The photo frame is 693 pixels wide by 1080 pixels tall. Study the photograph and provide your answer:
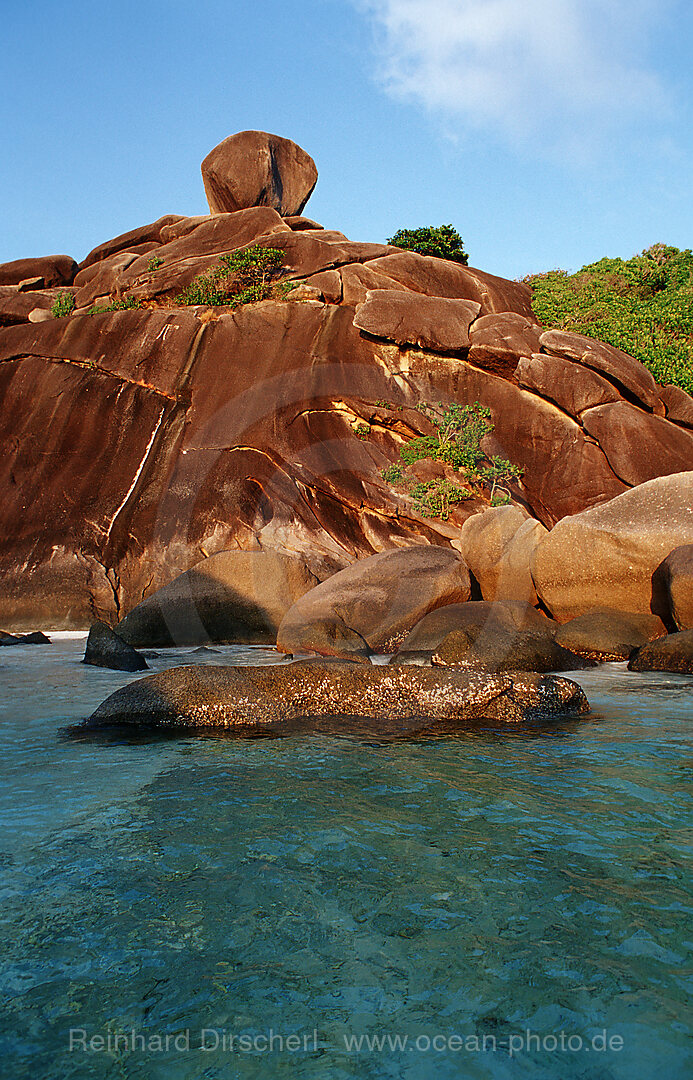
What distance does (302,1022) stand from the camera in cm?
237

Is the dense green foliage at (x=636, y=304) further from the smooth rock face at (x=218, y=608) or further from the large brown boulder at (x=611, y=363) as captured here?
the smooth rock face at (x=218, y=608)

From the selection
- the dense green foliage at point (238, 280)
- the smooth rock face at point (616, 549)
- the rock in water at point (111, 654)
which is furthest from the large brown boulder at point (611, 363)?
the rock in water at point (111, 654)

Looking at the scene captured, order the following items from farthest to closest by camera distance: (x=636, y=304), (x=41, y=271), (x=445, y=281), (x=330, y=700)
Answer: (x=41, y=271)
(x=445, y=281)
(x=636, y=304)
(x=330, y=700)

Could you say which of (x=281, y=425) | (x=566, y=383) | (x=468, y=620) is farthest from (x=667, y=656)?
(x=281, y=425)

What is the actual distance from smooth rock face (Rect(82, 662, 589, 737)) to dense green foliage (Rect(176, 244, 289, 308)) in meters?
15.8

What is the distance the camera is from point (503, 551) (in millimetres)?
12625

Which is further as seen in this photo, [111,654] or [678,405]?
[678,405]

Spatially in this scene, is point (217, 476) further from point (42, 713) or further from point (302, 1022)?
point (302, 1022)

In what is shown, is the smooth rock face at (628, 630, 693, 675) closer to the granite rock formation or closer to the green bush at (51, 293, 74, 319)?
the granite rock formation

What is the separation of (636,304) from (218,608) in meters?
14.2

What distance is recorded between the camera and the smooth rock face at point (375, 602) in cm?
1103

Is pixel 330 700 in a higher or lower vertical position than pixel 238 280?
lower

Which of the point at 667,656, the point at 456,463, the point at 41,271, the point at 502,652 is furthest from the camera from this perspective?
the point at 41,271

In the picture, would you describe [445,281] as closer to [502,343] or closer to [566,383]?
[502,343]
